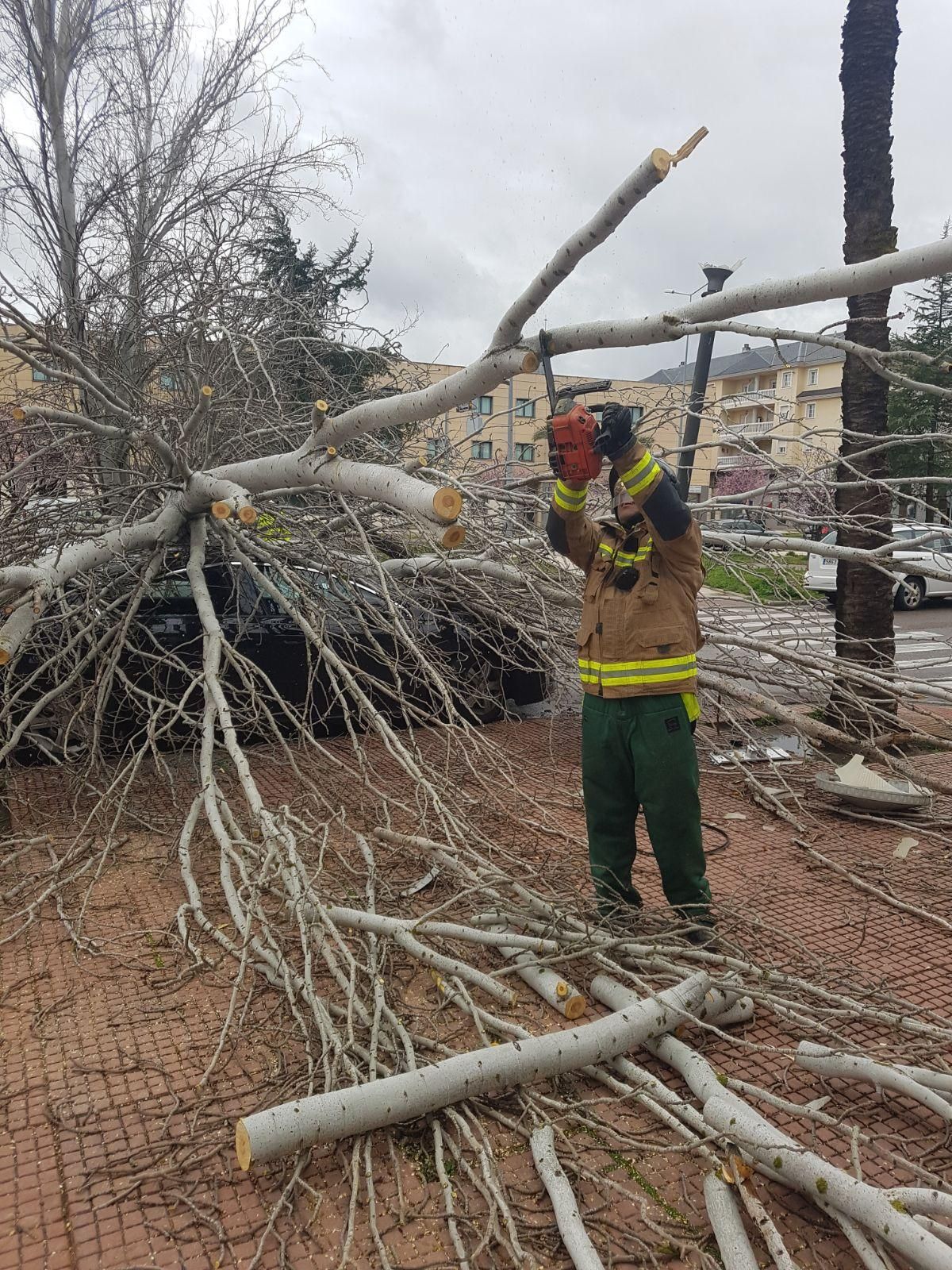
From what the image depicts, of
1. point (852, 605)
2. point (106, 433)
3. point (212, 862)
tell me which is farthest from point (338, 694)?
point (852, 605)

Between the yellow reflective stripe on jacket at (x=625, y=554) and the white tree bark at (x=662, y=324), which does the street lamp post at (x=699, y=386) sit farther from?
the white tree bark at (x=662, y=324)

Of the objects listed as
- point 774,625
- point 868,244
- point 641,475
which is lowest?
point 774,625

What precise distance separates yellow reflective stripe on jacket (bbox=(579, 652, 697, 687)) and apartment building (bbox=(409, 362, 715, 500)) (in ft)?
7.18

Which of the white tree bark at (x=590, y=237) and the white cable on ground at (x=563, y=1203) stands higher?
the white tree bark at (x=590, y=237)

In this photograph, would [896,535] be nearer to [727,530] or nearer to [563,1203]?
[727,530]

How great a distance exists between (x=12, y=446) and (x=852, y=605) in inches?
227

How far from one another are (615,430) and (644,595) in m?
0.60

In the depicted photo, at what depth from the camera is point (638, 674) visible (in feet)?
10.5

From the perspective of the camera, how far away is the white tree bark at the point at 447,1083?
211 cm

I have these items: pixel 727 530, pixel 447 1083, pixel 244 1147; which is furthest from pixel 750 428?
pixel 244 1147

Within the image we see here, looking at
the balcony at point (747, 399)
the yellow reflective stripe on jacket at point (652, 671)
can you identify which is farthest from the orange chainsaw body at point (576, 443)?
the balcony at point (747, 399)

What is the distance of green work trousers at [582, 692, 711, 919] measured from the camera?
125 inches

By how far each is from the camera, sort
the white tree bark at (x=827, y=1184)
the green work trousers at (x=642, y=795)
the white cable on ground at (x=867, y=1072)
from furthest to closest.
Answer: the green work trousers at (x=642, y=795) < the white cable on ground at (x=867, y=1072) < the white tree bark at (x=827, y=1184)

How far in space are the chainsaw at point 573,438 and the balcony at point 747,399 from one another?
2.14m
